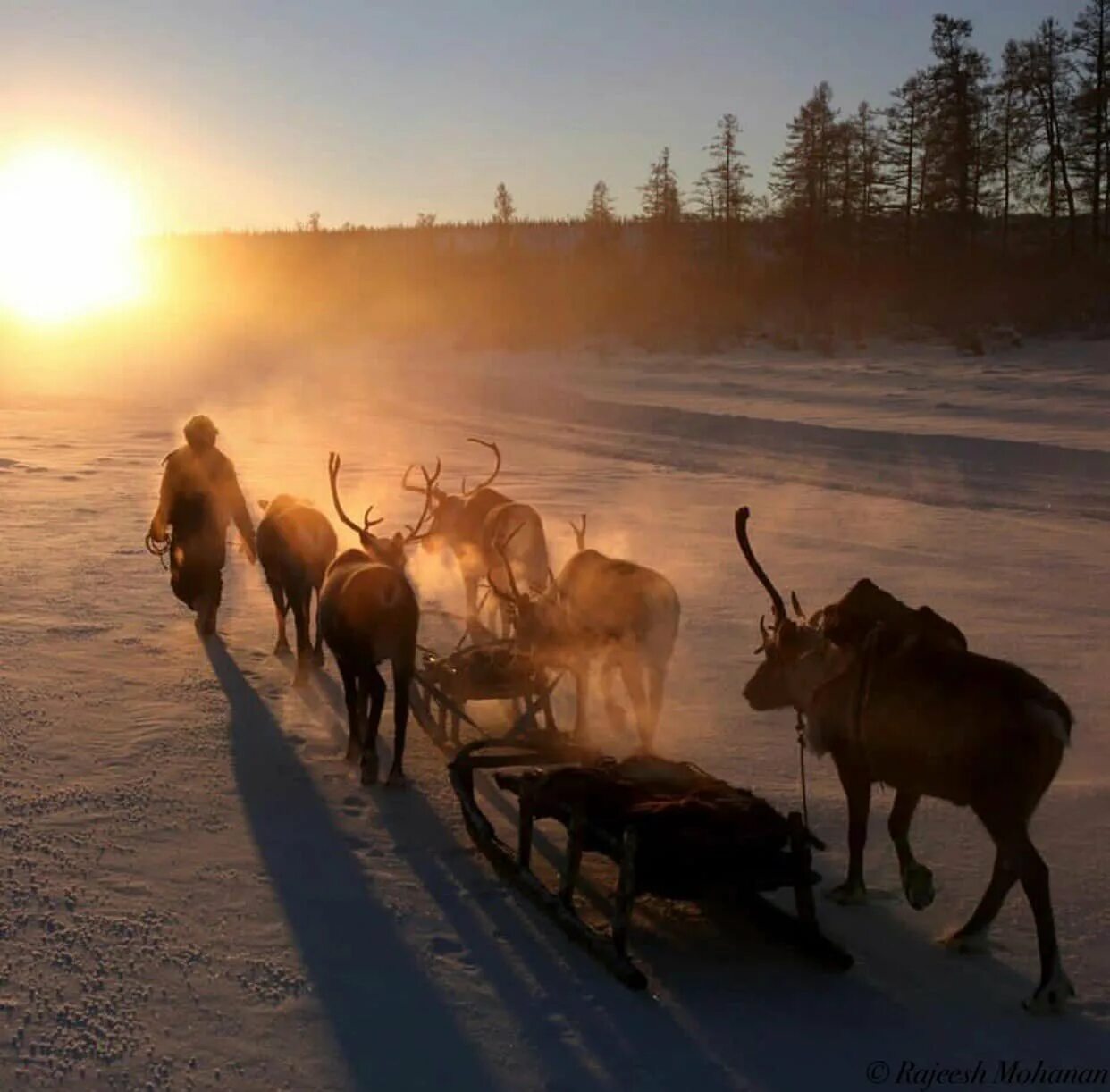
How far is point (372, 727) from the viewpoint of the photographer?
284 inches

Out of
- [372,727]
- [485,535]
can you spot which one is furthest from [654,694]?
[485,535]

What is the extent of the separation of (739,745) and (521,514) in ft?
9.80

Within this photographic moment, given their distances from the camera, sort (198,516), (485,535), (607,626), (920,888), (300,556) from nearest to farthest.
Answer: (920,888) < (607,626) < (300,556) < (485,535) < (198,516)

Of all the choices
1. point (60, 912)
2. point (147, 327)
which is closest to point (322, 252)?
point (147, 327)

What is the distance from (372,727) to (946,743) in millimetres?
3401

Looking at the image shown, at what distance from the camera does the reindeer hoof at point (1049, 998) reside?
15.5 ft

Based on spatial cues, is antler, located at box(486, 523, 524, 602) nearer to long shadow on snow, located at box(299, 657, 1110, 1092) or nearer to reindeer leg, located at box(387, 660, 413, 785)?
reindeer leg, located at box(387, 660, 413, 785)

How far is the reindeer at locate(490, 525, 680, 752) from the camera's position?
733 centimetres

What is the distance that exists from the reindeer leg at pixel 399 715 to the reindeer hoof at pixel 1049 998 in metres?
3.50

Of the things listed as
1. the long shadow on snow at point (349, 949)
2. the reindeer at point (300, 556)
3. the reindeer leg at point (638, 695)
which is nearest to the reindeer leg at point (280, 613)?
the reindeer at point (300, 556)

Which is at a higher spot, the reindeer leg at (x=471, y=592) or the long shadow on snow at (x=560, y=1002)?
the reindeer leg at (x=471, y=592)

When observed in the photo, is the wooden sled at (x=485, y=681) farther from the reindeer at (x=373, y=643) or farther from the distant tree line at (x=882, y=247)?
the distant tree line at (x=882, y=247)

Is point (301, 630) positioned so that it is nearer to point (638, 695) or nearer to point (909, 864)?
point (638, 695)

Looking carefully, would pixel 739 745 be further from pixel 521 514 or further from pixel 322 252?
pixel 322 252
